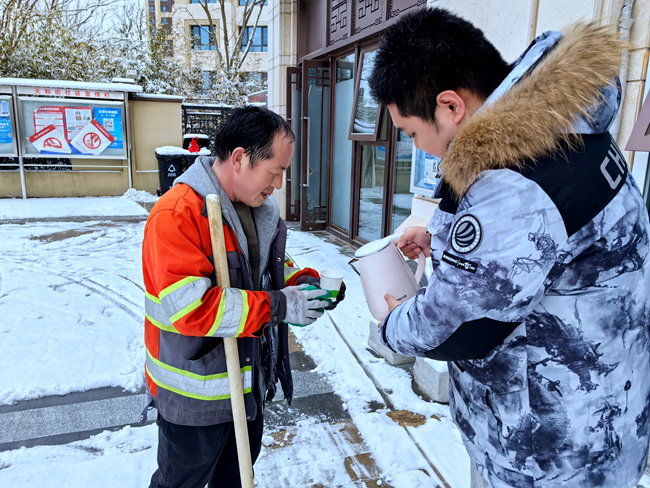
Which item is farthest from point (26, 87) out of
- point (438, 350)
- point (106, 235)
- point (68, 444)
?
point (438, 350)

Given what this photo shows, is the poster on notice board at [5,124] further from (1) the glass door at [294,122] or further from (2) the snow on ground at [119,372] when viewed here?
(1) the glass door at [294,122]

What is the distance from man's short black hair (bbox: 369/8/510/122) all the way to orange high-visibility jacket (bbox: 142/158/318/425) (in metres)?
0.74

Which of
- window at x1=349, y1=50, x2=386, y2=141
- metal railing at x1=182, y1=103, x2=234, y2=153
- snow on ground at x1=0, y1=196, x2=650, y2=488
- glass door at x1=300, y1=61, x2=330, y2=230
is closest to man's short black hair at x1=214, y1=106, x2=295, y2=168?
snow on ground at x1=0, y1=196, x2=650, y2=488

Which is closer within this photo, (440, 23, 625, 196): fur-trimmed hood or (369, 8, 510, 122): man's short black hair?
(440, 23, 625, 196): fur-trimmed hood

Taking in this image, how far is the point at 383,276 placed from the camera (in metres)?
1.53

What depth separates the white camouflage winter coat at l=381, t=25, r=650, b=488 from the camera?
0.93m

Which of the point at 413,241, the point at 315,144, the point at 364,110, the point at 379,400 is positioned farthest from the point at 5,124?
the point at 413,241

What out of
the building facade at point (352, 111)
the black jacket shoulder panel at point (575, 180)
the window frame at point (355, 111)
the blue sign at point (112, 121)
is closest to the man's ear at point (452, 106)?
the black jacket shoulder panel at point (575, 180)

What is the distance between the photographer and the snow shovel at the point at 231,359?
4.81 feet

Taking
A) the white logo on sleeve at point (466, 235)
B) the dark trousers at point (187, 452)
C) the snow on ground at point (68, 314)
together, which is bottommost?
the snow on ground at point (68, 314)

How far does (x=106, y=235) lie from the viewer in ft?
24.0

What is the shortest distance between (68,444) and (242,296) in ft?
5.80

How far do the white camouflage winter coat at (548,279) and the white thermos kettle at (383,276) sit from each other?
36cm

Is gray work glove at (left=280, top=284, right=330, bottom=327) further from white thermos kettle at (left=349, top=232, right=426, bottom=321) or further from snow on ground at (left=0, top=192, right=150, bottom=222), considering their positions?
snow on ground at (left=0, top=192, right=150, bottom=222)
